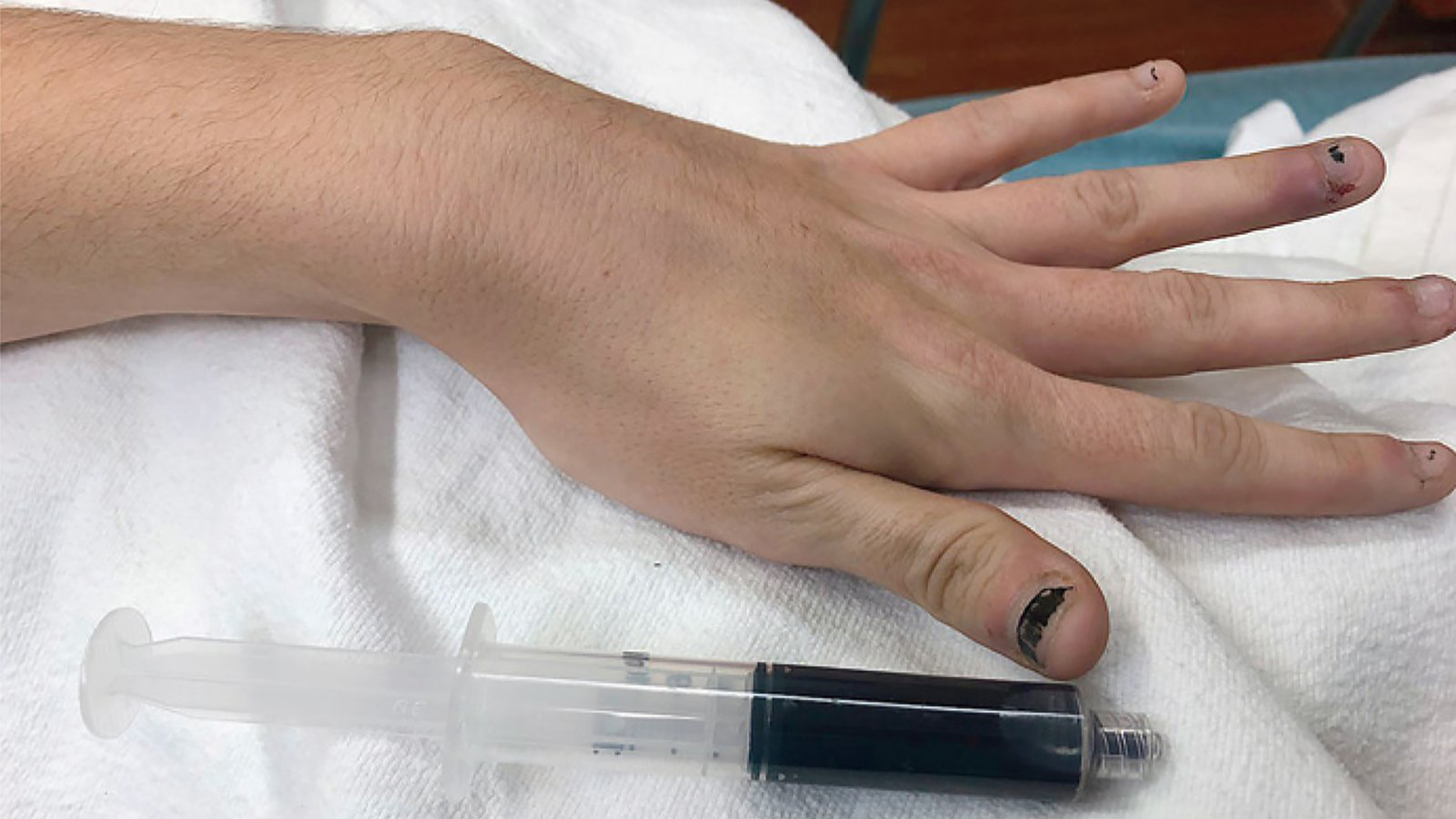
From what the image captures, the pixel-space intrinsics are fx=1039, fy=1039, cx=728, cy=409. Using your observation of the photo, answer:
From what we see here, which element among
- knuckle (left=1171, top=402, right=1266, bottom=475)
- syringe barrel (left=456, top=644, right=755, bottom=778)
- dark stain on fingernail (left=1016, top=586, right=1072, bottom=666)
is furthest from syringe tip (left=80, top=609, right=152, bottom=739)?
knuckle (left=1171, top=402, right=1266, bottom=475)

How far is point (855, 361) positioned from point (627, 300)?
5.0 inches

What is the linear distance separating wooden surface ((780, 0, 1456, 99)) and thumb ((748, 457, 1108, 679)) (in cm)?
139

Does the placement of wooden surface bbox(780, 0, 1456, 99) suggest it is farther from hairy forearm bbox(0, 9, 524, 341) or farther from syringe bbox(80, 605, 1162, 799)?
syringe bbox(80, 605, 1162, 799)

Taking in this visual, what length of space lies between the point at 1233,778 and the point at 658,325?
0.35 meters

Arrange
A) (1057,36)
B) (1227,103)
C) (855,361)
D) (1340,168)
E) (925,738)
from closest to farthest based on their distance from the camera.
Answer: (925,738)
(855,361)
(1340,168)
(1227,103)
(1057,36)

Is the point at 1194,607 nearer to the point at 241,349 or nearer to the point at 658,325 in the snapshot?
the point at 658,325

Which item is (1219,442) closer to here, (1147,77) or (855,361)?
(855,361)

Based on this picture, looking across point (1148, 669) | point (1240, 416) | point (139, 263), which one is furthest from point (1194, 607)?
point (139, 263)

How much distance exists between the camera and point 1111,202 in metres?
0.70

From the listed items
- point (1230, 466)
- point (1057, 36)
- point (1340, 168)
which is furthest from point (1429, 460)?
point (1057, 36)

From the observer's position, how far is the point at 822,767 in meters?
0.47

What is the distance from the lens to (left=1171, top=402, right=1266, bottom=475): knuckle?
0.56 metres

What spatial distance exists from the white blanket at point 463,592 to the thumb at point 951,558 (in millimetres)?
27

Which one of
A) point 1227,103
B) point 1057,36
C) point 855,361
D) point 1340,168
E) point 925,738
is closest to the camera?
point 925,738
